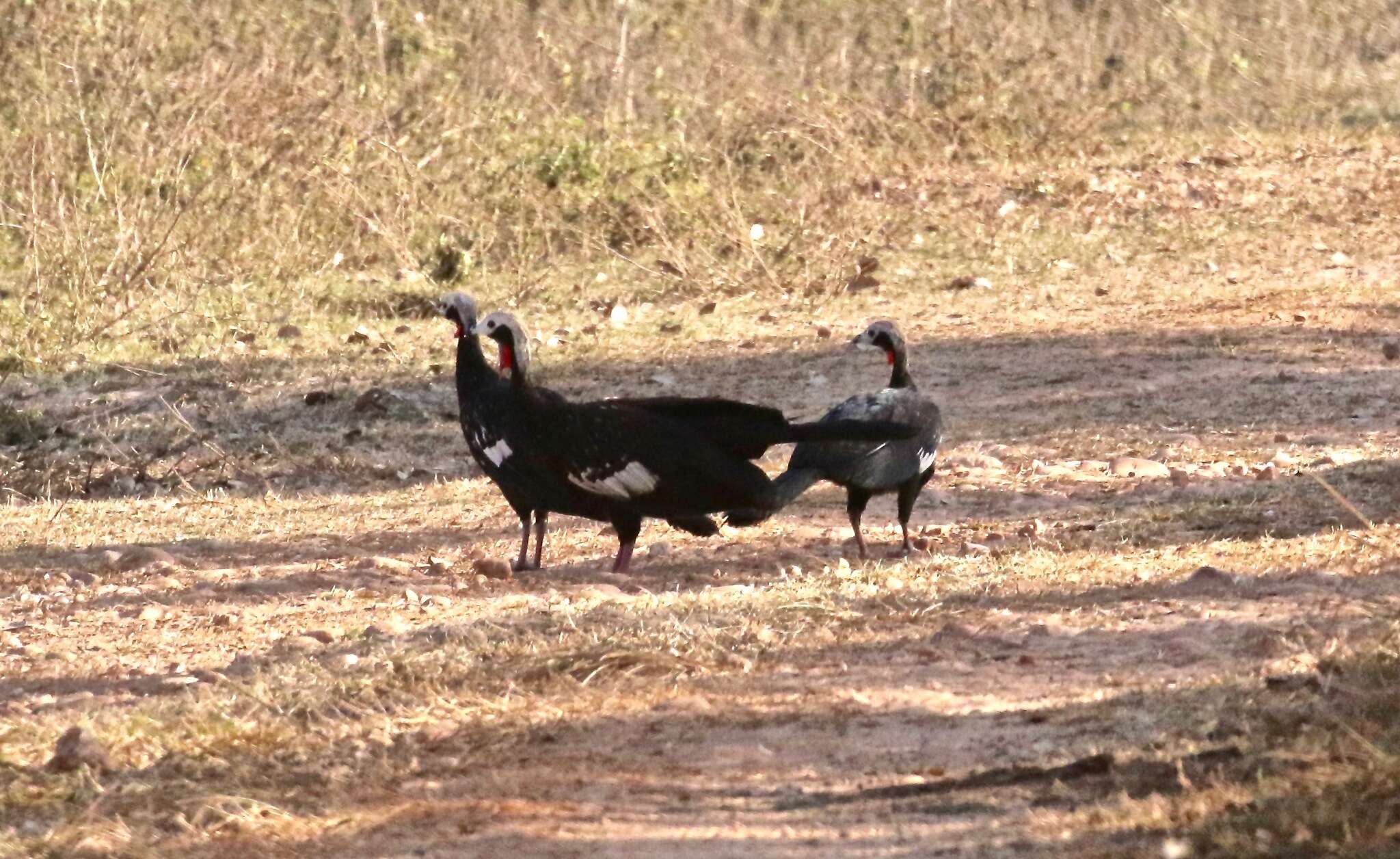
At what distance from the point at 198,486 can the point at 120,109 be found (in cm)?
416

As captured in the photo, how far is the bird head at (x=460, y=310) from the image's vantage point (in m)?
7.77

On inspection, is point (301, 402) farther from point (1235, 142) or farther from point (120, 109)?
point (1235, 142)

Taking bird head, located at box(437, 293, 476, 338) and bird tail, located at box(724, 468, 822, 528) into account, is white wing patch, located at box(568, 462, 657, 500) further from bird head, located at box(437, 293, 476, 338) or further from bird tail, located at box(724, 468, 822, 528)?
bird head, located at box(437, 293, 476, 338)

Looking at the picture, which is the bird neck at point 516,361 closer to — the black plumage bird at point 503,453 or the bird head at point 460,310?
the black plumage bird at point 503,453

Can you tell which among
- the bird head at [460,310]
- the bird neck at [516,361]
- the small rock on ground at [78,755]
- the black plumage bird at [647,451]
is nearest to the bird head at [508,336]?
the bird neck at [516,361]

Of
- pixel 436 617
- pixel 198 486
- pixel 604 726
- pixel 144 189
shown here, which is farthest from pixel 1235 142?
pixel 604 726

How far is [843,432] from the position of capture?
20.5ft

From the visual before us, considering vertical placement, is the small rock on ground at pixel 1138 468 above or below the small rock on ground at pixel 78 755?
below

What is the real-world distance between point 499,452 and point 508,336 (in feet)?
1.60

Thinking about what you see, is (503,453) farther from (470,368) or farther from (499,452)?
(470,368)

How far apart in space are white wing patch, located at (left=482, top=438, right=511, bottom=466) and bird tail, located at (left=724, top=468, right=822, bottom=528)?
2.58ft

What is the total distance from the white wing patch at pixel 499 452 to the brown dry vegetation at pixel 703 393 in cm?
43

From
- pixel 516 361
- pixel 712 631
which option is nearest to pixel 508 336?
pixel 516 361

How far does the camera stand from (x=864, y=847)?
3783 millimetres
